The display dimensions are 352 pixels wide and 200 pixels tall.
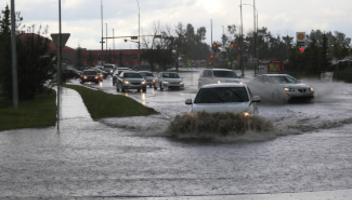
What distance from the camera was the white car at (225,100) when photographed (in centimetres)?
1412

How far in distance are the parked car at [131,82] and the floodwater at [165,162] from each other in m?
25.1

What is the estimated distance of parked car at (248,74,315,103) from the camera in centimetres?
2766

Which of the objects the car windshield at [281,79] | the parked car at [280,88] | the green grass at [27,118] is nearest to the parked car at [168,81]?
the parked car at [280,88]

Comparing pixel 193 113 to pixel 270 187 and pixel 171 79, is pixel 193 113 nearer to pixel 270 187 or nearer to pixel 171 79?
pixel 270 187

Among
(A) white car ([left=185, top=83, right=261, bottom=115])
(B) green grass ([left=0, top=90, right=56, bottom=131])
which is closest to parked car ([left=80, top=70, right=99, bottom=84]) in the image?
(B) green grass ([left=0, top=90, right=56, bottom=131])

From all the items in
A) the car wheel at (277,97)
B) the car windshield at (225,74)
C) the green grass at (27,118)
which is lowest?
the green grass at (27,118)

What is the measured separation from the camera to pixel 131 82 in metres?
42.5

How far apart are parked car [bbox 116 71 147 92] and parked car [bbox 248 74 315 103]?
13.8 metres

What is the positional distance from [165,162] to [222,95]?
5.21 meters

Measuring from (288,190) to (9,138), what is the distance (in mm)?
9021

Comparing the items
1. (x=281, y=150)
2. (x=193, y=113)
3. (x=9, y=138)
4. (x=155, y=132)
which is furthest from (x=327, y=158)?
(x=9, y=138)

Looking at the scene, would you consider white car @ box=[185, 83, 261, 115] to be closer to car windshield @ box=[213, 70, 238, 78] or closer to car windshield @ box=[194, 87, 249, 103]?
car windshield @ box=[194, 87, 249, 103]

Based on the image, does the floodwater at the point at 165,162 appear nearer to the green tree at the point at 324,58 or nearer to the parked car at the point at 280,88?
the parked car at the point at 280,88

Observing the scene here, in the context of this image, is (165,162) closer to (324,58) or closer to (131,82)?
(131,82)
